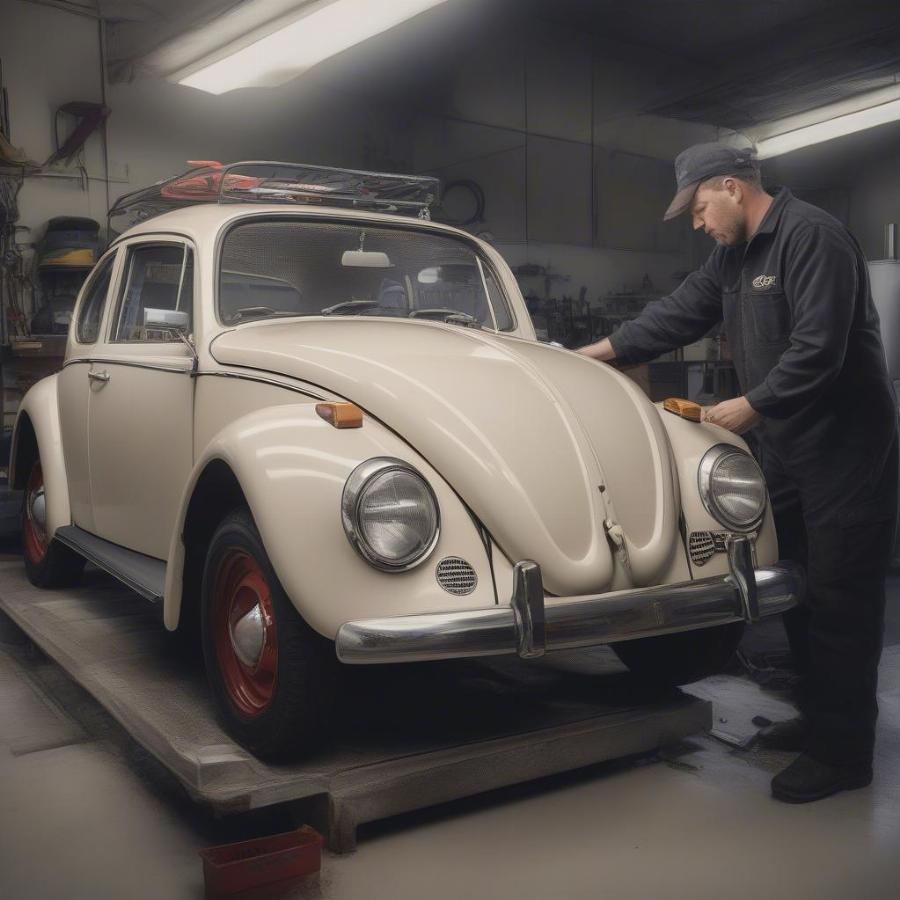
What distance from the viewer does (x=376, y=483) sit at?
86.8 inches

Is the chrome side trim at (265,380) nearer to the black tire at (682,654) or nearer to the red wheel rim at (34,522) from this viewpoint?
the black tire at (682,654)

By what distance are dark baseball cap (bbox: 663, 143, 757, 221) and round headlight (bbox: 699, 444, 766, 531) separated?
2.36ft

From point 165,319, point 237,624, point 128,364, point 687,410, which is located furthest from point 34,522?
point 687,410

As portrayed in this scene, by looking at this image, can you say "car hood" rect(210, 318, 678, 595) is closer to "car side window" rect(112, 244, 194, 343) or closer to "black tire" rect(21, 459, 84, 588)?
"car side window" rect(112, 244, 194, 343)

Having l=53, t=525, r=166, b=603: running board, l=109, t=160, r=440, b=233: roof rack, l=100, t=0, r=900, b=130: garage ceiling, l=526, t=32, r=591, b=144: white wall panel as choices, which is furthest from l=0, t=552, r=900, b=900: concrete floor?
l=526, t=32, r=591, b=144: white wall panel

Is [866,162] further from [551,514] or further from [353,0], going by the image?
[551,514]

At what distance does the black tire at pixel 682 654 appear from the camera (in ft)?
9.32

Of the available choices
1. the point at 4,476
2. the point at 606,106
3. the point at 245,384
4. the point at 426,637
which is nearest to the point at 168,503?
the point at 245,384

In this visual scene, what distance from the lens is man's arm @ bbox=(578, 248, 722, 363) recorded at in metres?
3.26

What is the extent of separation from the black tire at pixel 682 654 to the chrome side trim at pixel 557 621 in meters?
0.35

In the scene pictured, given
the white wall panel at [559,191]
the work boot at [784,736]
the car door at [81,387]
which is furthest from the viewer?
the white wall panel at [559,191]

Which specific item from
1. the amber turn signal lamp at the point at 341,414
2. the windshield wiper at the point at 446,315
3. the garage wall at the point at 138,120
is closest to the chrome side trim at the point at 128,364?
the windshield wiper at the point at 446,315

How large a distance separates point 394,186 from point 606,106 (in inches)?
284

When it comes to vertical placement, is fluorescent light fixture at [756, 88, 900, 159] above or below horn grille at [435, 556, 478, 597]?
above
